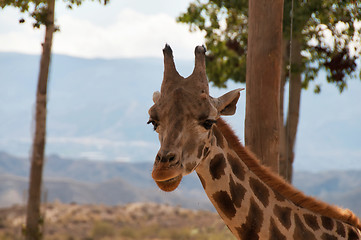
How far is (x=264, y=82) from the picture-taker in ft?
24.0

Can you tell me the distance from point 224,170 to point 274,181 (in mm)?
638

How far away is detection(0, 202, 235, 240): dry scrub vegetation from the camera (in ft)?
88.1

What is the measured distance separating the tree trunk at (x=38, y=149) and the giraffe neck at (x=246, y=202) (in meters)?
8.52

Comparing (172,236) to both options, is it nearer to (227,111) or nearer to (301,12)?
(301,12)

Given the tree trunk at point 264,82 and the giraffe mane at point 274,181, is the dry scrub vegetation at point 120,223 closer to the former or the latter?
the tree trunk at point 264,82

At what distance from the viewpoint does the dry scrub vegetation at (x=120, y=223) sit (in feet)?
88.1

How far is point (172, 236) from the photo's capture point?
2673 centimetres

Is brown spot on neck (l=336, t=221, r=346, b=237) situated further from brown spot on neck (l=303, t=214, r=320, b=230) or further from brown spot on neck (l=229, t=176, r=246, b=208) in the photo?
brown spot on neck (l=229, t=176, r=246, b=208)

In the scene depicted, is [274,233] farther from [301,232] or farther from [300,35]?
[300,35]

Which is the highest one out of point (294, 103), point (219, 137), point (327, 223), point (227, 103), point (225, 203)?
point (294, 103)

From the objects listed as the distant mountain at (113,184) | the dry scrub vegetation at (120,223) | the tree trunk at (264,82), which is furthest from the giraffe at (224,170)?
the distant mountain at (113,184)

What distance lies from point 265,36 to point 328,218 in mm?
2757

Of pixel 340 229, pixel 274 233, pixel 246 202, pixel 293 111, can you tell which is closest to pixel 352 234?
pixel 340 229

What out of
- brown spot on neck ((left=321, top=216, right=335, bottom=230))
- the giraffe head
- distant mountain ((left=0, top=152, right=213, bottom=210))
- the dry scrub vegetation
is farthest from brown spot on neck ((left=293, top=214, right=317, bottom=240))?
distant mountain ((left=0, top=152, right=213, bottom=210))
